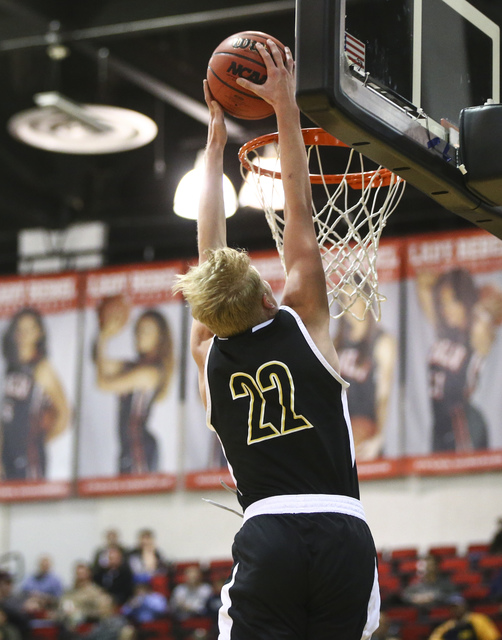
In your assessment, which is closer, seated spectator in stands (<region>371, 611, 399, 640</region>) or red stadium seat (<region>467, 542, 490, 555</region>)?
seated spectator in stands (<region>371, 611, 399, 640</region>)

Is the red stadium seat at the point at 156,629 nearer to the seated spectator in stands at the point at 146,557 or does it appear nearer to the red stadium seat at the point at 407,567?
the seated spectator in stands at the point at 146,557

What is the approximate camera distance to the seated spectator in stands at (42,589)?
41.3 feet

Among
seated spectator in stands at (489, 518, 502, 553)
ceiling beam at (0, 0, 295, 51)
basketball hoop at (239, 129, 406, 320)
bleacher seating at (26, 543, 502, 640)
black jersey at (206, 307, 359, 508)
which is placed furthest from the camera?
seated spectator in stands at (489, 518, 502, 553)

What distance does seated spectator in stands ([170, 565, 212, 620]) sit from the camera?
11.4 metres

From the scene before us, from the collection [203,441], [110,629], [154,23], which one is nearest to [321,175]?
[154,23]

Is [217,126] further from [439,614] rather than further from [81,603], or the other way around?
[81,603]

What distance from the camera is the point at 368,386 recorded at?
12.3m

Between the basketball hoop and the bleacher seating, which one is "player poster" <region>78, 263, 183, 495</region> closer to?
the bleacher seating

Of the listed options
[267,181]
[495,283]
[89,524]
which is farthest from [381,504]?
[267,181]

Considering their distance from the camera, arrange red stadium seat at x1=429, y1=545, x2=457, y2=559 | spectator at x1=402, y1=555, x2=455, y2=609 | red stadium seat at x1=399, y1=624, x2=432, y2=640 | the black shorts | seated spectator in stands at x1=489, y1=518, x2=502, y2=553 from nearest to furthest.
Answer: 1. the black shorts
2. red stadium seat at x1=399, y1=624, x2=432, y2=640
3. spectator at x1=402, y1=555, x2=455, y2=609
4. seated spectator in stands at x1=489, y1=518, x2=502, y2=553
5. red stadium seat at x1=429, y1=545, x2=457, y2=559

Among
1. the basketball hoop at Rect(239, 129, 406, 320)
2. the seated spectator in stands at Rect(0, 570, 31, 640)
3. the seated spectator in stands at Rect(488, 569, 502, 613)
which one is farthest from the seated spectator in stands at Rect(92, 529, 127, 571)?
the basketball hoop at Rect(239, 129, 406, 320)

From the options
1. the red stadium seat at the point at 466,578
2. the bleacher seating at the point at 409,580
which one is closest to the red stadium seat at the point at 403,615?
the bleacher seating at the point at 409,580

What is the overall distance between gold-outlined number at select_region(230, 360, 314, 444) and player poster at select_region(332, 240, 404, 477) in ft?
31.1

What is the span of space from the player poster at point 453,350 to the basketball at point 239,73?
344 inches
